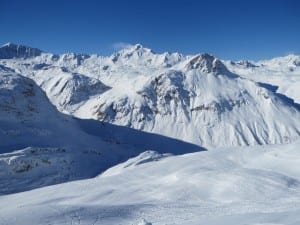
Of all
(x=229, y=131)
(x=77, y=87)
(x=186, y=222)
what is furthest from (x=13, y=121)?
(x=77, y=87)

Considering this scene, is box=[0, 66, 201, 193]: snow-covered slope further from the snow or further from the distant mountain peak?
the distant mountain peak

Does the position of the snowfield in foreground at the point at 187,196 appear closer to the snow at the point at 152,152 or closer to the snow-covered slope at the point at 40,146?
the snow at the point at 152,152

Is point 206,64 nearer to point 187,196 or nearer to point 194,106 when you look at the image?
point 194,106

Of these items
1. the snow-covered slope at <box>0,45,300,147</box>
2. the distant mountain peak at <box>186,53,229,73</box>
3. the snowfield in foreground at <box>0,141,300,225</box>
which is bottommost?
the snowfield in foreground at <box>0,141,300,225</box>

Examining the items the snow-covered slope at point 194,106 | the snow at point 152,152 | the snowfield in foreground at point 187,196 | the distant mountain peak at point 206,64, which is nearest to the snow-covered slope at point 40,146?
the snow at point 152,152

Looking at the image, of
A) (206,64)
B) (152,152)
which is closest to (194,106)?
(206,64)

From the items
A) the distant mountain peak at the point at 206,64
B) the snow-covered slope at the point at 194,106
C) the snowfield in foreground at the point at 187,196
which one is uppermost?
the distant mountain peak at the point at 206,64

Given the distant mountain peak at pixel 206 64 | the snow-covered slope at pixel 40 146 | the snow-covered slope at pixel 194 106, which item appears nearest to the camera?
the snow-covered slope at pixel 40 146

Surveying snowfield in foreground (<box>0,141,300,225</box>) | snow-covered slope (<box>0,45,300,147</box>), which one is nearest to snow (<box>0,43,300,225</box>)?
snowfield in foreground (<box>0,141,300,225</box>)
